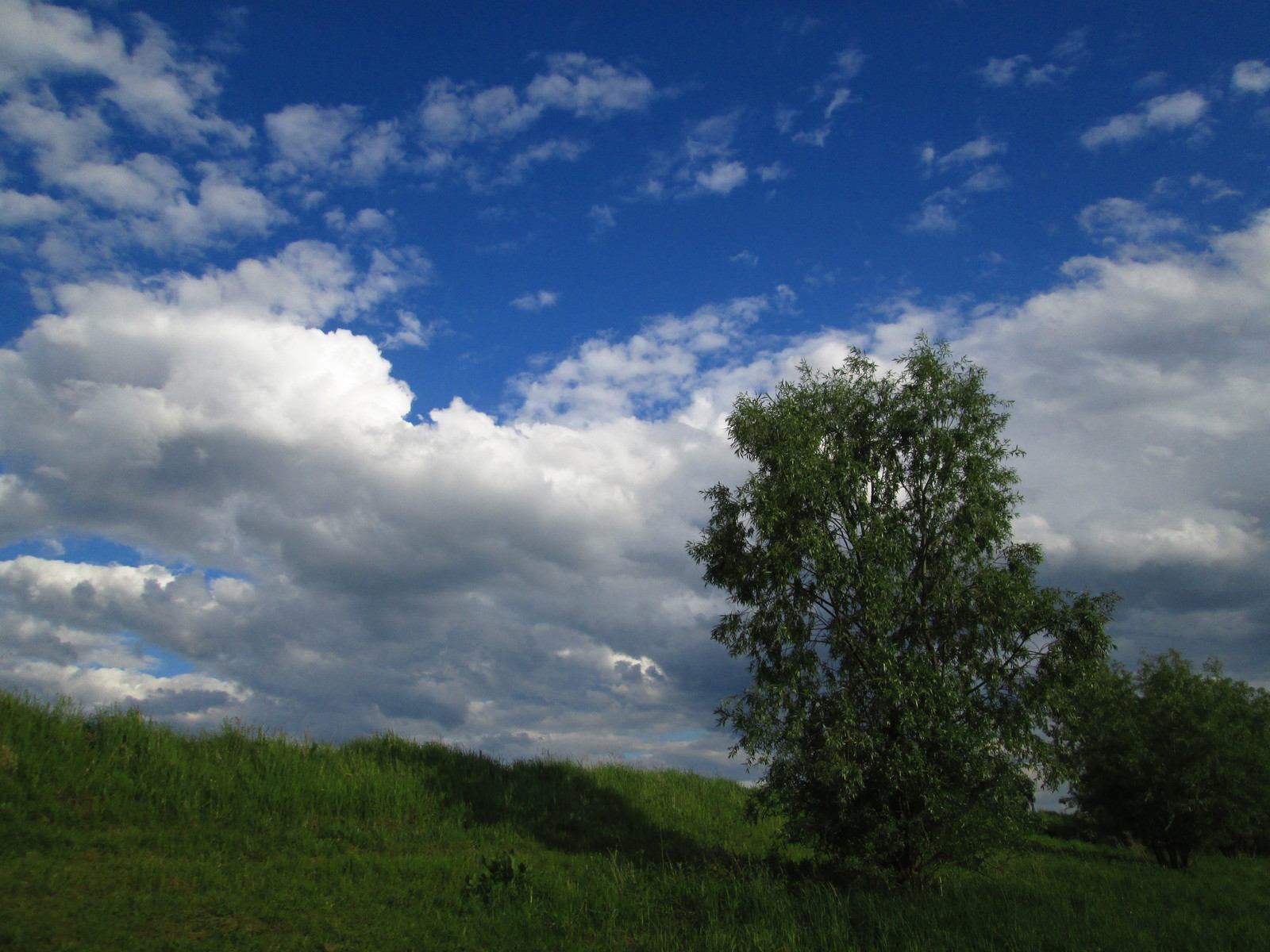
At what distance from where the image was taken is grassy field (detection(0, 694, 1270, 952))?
12.5 metres

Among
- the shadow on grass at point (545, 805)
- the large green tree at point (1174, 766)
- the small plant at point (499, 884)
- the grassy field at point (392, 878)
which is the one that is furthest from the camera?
the large green tree at point (1174, 766)

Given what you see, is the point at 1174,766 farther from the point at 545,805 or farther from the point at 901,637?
the point at 545,805

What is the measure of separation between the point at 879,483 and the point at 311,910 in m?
16.5

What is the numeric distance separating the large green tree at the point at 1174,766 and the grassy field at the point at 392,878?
10673 mm

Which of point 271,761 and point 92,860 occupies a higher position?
point 271,761

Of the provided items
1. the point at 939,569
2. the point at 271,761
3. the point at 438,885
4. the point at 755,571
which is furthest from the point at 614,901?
the point at 939,569

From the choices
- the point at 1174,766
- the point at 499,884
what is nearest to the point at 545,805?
the point at 499,884

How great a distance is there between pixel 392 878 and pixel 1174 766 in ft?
115

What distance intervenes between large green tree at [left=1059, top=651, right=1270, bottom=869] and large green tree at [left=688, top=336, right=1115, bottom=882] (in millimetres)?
16697

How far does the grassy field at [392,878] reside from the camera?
491 inches

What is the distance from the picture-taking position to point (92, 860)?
13062mm

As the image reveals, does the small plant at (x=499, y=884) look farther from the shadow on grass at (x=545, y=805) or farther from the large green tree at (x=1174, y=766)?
the large green tree at (x=1174, y=766)

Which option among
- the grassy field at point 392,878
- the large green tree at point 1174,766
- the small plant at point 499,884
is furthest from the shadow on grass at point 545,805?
the large green tree at point 1174,766

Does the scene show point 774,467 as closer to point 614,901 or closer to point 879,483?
point 879,483
